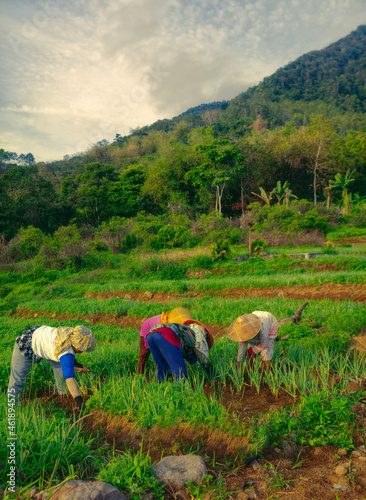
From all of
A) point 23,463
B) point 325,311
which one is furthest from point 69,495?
point 325,311

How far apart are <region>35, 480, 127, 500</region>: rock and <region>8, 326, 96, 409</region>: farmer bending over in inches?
49.3

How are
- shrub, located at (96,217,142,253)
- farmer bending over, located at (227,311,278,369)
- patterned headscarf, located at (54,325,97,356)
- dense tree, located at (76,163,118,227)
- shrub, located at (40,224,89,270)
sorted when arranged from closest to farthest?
patterned headscarf, located at (54,325,97,356), farmer bending over, located at (227,311,278,369), shrub, located at (40,224,89,270), shrub, located at (96,217,142,253), dense tree, located at (76,163,118,227)

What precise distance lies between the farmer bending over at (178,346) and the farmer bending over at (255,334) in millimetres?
395

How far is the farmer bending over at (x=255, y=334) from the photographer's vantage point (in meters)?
3.94

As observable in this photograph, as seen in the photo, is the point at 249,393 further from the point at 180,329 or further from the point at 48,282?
the point at 48,282

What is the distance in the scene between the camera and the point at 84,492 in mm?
1925

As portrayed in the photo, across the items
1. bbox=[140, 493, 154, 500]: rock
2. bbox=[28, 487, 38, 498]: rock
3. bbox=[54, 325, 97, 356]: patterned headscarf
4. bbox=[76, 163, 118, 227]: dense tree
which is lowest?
bbox=[140, 493, 154, 500]: rock

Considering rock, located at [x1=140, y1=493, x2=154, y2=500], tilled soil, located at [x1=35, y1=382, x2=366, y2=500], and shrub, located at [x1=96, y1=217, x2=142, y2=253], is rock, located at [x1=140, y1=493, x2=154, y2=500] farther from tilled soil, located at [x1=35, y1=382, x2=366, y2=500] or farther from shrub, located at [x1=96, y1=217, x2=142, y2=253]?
shrub, located at [x1=96, y1=217, x2=142, y2=253]

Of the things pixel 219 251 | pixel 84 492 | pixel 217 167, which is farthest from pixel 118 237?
pixel 84 492

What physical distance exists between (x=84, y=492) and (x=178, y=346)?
1.79m

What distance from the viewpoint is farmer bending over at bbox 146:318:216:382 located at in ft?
11.7

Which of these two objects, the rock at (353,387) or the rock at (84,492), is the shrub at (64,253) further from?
the rock at (84,492)

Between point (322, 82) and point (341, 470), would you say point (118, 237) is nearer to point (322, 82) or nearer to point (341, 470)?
point (341, 470)

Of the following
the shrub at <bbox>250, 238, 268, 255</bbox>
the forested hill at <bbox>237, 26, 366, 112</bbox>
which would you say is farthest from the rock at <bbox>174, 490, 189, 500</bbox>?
the forested hill at <bbox>237, 26, 366, 112</bbox>
